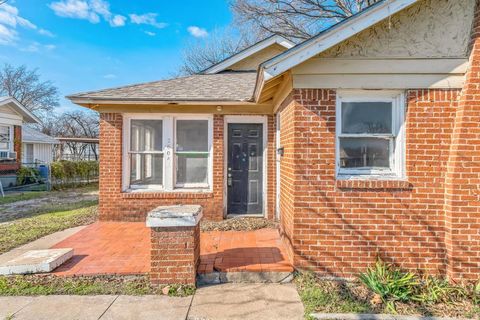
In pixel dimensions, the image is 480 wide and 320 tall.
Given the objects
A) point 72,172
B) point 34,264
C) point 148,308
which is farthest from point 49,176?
point 148,308

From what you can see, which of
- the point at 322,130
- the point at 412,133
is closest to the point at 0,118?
the point at 322,130

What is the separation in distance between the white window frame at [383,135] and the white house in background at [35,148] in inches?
880

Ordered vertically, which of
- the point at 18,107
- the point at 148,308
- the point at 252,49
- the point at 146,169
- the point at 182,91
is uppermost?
the point at 252,49

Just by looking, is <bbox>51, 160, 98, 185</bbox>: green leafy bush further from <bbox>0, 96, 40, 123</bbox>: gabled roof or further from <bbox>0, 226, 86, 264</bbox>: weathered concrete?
<bbox>0, 226, 86, 264</bbox>: weathered concrete

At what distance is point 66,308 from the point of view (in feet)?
11.7

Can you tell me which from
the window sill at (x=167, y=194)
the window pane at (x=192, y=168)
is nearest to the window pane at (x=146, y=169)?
the window sill at (x=167, y=194)

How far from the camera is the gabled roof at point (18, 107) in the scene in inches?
614

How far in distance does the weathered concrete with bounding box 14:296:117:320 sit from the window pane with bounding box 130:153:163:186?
394 centimetres

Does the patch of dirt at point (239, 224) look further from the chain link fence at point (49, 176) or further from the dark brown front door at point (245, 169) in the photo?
the chain link fence at point (49, 176)

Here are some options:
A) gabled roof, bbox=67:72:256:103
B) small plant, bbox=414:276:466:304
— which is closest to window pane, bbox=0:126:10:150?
gabled roof, bbox=67:72:256:103

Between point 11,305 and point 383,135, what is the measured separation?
5543mm

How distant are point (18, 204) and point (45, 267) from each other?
8183 millimetres

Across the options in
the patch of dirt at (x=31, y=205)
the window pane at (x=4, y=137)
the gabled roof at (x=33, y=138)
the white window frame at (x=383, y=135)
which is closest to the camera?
the white window frame at (x=383, y=135)

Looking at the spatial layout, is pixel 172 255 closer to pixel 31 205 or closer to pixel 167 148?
pixel 167 148
